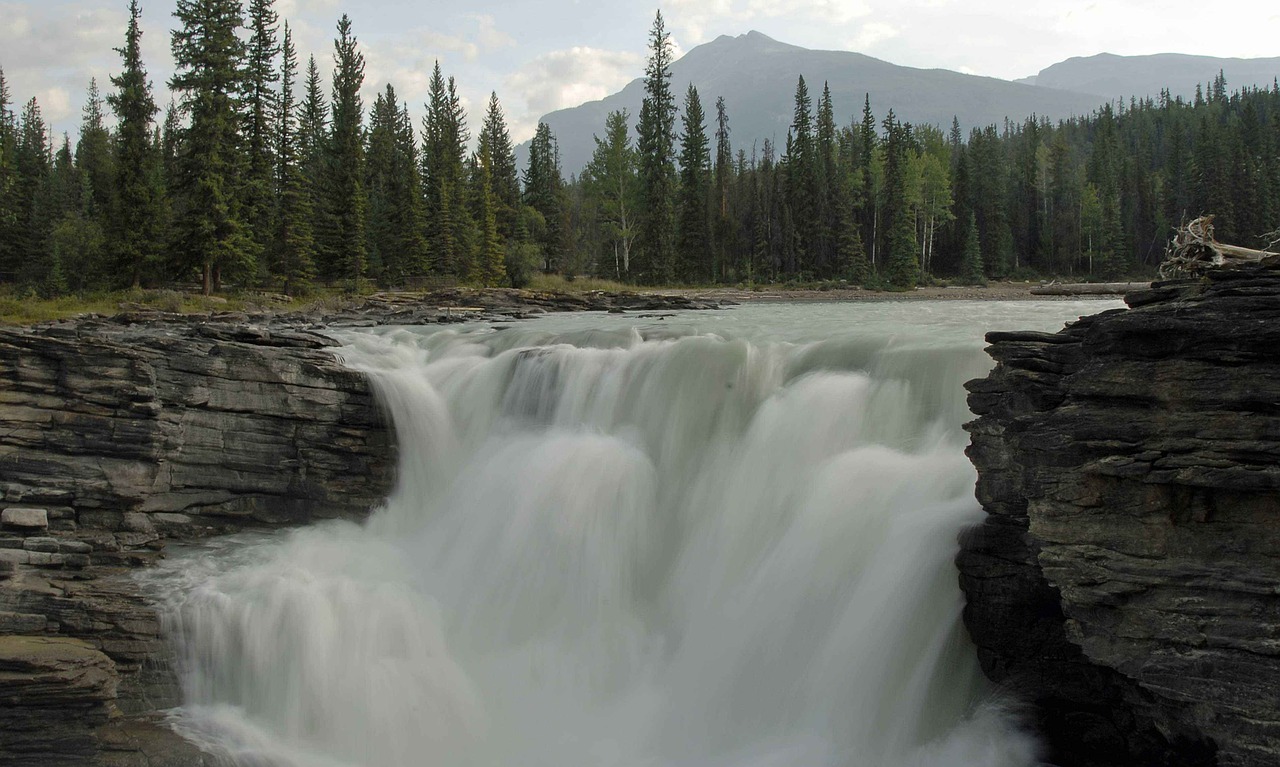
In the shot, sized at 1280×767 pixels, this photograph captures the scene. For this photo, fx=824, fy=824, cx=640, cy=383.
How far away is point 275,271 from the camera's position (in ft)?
145

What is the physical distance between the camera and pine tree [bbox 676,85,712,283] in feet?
223

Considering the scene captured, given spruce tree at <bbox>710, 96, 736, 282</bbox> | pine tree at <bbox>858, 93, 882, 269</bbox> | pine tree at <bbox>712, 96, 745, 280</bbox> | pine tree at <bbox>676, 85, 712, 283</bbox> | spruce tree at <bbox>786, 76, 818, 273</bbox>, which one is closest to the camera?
pine tree at <bbox>676, 85, 712, 283</bbox>

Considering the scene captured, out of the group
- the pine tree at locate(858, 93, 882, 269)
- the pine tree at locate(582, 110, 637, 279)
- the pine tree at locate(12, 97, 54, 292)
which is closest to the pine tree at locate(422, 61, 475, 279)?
the pine tree at locate(582, 110, 637, 279)

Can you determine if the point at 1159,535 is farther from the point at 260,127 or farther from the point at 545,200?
the point at 545,200

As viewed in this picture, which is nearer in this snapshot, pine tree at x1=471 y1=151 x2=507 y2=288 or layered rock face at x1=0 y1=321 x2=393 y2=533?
layered rock face at x1=0 y1=321 x2=393 y2=533

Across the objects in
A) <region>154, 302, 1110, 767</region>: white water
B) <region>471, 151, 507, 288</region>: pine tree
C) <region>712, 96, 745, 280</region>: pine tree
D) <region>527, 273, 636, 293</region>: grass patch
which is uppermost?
<region>712, 96, 745, 280</region>: pine tree

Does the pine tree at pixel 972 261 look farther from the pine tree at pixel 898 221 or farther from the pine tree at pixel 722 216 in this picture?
the pine tree at pixel 722 216

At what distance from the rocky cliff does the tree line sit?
29.5m

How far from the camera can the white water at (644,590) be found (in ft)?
26.3

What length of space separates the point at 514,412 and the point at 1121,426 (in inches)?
382

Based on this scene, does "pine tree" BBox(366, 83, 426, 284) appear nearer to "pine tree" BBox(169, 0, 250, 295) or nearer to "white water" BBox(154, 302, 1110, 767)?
"pine tree" BBox(169, 0, 250, 295)

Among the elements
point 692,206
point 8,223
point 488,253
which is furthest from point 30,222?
point 692,206

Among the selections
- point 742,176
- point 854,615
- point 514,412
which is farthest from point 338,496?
point 742,176

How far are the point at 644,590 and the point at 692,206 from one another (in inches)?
2398
